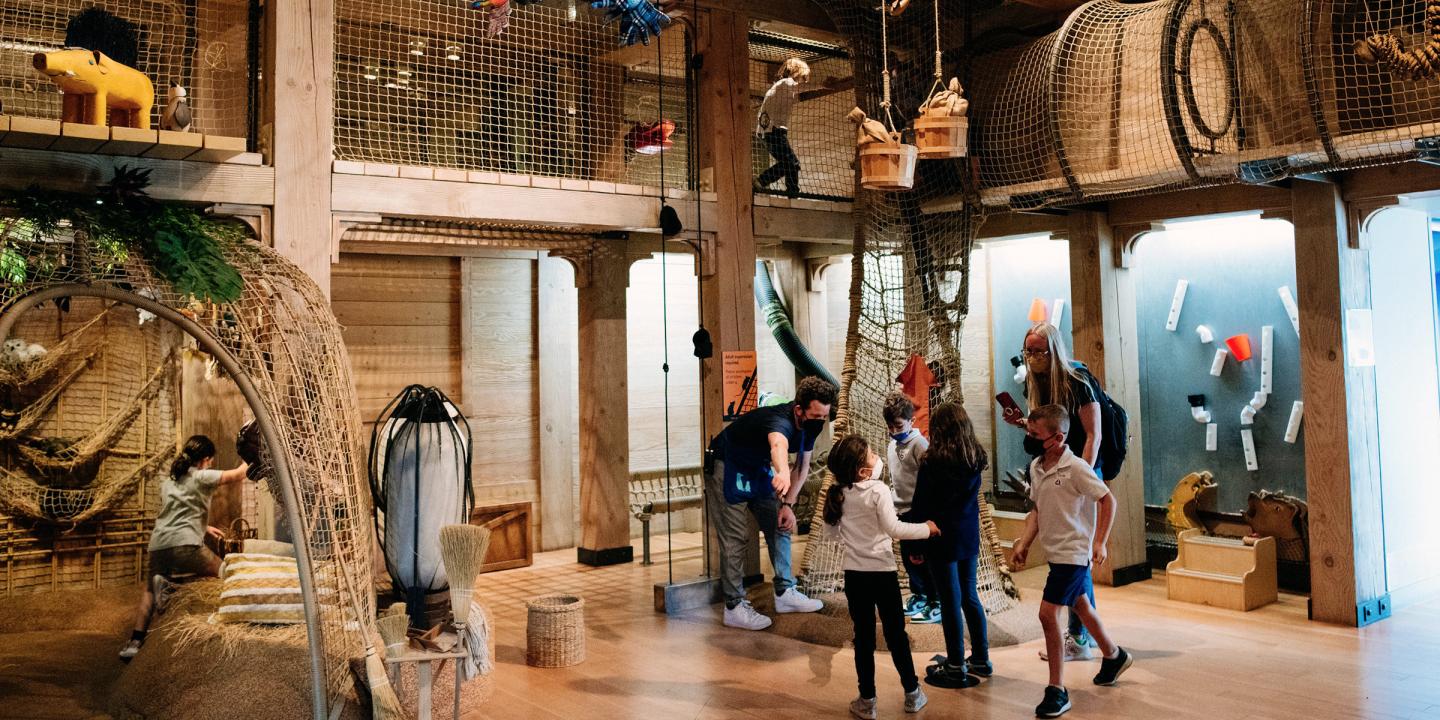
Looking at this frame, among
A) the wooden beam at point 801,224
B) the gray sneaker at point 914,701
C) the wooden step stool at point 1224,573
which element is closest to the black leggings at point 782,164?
the wooden beam at point 801,224

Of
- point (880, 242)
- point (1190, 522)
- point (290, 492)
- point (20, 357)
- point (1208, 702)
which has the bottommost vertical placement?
point (1208, 702)

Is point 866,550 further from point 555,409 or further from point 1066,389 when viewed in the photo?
point 555,409

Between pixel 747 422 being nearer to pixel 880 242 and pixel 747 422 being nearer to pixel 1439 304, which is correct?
pixel 880 242

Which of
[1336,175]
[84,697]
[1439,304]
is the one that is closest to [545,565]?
[84,697]

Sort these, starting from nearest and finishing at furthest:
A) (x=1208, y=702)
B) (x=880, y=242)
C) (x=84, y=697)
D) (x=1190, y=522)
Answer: (x=1208, y=702), (x=84, y=697), (x=880, y=242), (x=1190, y=522)

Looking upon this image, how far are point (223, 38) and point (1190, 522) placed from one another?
22.8ft

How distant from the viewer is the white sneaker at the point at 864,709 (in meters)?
4.76

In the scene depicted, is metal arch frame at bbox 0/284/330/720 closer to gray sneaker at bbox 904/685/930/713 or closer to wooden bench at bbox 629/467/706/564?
gray sneaker at bbox 904/685/930/713

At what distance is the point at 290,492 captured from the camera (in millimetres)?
4406

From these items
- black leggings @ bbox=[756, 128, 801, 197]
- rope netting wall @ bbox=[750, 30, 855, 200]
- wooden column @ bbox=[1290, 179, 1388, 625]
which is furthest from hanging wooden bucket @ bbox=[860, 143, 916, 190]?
rope netting wall @ bbox=[750, 30, 855, 200]

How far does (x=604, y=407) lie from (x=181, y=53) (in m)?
4.06

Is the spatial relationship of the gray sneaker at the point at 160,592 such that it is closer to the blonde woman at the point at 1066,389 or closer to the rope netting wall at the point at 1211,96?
the blonde woman at the point at 1066,389

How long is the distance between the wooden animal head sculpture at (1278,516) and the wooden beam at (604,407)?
4.70 meters

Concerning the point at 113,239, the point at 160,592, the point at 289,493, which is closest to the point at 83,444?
the point at 160,592
